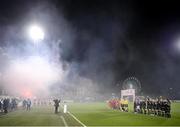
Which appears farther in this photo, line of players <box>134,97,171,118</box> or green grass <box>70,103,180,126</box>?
line of players <box>134,97,171,118</box>

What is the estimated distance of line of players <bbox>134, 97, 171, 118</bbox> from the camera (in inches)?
1323

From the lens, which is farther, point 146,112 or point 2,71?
point 2,71

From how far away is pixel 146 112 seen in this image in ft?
134

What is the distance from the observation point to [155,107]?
3666cm

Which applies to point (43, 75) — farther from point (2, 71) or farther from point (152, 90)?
point (152, 90)

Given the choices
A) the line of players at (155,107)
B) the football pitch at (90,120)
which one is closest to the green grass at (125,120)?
the football pitch at (90,120)

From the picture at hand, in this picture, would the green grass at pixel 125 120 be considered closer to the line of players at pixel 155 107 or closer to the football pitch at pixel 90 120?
the football pitch at pixel 90 120

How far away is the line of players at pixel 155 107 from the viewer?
3359 centimetres

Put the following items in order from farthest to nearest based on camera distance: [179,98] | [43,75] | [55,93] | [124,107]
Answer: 1. [179,98]
2. [55,93]
3. [43,75]
4. [124,107]

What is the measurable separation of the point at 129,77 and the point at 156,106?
73.9 meters

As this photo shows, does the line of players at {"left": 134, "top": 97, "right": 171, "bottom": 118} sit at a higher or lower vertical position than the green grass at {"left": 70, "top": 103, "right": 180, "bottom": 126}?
higher

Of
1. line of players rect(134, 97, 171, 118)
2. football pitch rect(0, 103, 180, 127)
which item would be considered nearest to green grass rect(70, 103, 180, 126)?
football pitch rect(0, 103, 180, 127)

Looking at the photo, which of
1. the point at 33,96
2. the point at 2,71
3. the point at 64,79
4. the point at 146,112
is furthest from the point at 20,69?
the point at 146,112

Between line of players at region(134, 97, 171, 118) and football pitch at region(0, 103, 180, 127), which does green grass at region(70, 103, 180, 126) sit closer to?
football pitch at region(0, 103, 180, 127)
